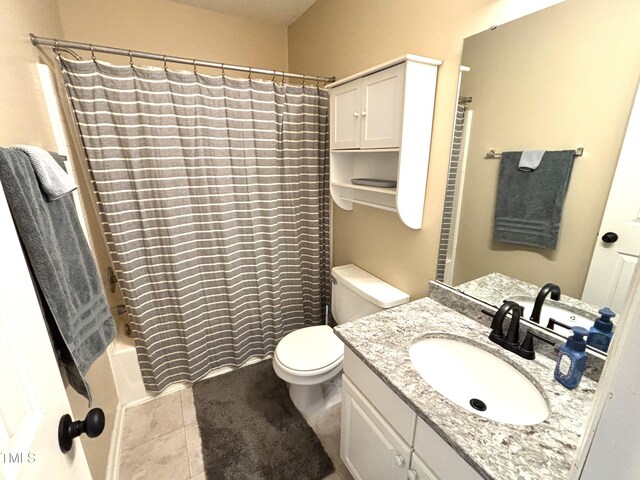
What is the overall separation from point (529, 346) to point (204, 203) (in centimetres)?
163

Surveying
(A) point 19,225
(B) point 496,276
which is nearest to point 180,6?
(A) point 19,225

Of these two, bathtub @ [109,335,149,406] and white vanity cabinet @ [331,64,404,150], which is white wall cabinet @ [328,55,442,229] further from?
bathtub @ [109,335,149,406]

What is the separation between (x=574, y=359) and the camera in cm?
82

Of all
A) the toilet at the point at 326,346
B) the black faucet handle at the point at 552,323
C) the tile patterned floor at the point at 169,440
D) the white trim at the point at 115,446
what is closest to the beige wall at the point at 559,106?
the black faucet handle at the point at 552,323

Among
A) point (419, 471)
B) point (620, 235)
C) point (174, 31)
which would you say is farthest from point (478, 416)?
point (174, 31)

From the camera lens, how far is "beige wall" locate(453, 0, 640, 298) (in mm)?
799

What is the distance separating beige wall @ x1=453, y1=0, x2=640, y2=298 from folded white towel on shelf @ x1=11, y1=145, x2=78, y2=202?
139cm

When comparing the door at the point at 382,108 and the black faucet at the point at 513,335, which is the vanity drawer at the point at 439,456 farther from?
the door at the point at 382,108

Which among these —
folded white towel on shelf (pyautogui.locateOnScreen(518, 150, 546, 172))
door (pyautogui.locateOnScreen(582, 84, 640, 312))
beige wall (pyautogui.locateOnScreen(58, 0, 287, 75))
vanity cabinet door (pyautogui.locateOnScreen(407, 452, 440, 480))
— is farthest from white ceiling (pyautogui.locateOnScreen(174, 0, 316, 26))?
vanity cabinet door (pyautogui.locateOnScreen(407, 452, 440, 480))

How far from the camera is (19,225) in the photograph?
646 mm

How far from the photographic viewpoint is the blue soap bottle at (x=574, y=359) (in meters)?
0.82

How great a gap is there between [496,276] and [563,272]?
0.23m

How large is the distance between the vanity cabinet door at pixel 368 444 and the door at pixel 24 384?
0.83 m

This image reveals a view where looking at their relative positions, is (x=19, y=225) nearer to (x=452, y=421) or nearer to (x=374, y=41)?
(x=452, y=421)
